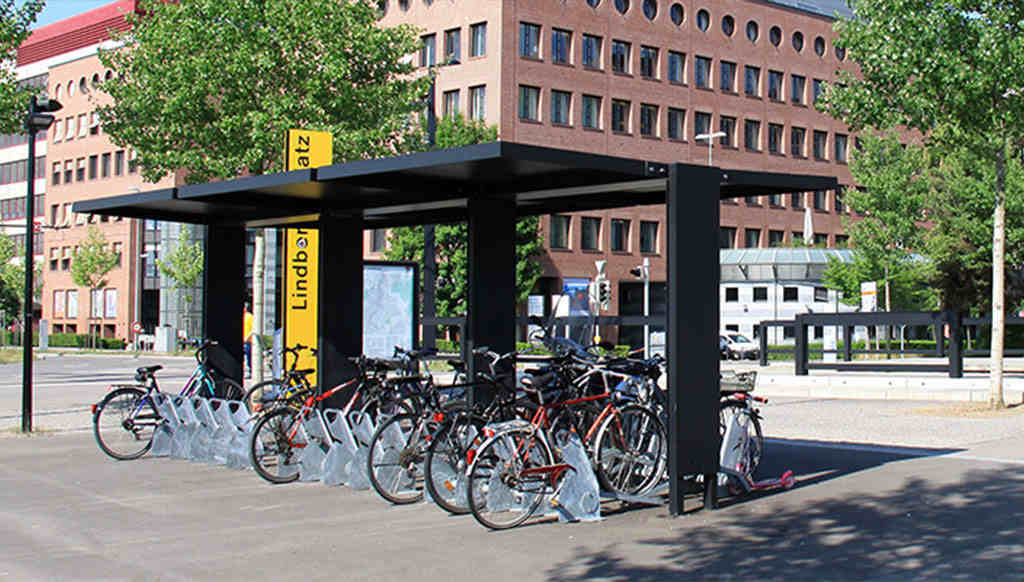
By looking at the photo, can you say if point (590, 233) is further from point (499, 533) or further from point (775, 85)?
point (499, 533)

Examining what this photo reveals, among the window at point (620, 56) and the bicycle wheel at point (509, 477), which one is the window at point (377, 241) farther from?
the bicycle wheel at point (509, 477)

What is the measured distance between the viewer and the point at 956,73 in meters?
17.3

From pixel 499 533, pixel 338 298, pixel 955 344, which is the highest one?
pixel 338 298

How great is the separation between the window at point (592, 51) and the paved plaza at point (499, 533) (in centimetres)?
4817

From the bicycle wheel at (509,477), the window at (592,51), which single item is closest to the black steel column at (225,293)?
the bicycle wheel at (509,477)

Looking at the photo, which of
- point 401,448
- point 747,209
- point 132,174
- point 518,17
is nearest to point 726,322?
point 747,209

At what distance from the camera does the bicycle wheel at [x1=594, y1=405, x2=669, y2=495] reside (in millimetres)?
9062

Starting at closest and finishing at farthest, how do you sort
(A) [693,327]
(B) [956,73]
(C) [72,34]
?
(A) [693,327]
(B) [956,73]
(C) [72,34]

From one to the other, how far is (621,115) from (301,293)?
152ft

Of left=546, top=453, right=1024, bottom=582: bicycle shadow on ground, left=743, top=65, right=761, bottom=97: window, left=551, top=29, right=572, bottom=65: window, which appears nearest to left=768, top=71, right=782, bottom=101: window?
left=743, top=65, right=761, bottom=97: window

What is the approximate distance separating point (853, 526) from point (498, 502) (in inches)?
96.5

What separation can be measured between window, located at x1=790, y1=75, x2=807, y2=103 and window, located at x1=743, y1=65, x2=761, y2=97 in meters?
2.80

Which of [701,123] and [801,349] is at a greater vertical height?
[701,123]

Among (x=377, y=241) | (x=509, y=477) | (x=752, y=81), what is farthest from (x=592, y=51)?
(x=509, y=477)
